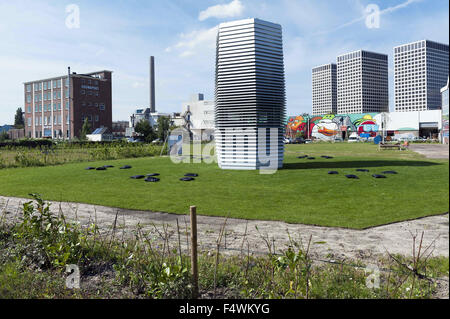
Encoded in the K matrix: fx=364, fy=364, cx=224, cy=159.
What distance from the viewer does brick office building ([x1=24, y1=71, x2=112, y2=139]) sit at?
69438mm

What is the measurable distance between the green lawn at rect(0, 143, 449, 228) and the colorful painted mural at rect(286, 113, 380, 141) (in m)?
67.0

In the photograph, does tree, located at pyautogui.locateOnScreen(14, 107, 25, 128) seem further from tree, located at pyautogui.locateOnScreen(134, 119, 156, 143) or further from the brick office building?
tree, located at pyautogui.locateOnScreen(134, 119, 156, 143)

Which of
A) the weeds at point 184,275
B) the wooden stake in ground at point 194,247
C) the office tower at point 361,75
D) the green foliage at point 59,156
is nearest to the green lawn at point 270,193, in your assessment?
the weeds at point 184,275

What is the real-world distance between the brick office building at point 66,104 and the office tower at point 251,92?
58557mm

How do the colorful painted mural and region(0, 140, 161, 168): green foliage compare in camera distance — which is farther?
the colorful painted mural

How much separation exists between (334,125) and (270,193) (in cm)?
7656

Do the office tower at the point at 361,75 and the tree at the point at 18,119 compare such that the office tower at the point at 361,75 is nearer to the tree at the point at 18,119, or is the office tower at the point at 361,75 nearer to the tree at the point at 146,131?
the tree at the point at 146,131

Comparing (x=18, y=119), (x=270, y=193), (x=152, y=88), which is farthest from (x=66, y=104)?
(x=270, y=193)

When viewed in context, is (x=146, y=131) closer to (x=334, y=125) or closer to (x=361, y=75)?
(x=334, y=125)

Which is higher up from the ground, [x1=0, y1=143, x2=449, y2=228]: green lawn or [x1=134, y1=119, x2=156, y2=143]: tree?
[x1=134, y1=119, x2=156, y2=143]: tree

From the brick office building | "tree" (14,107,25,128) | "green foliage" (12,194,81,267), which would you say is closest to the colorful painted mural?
the brick office building
